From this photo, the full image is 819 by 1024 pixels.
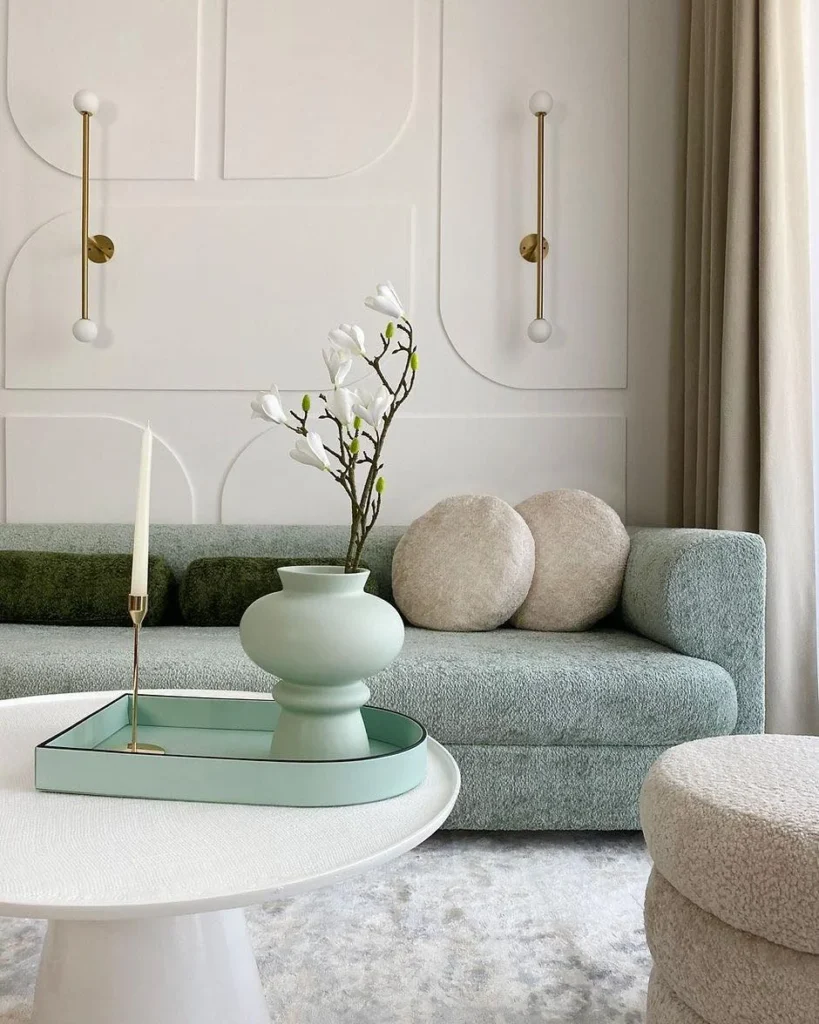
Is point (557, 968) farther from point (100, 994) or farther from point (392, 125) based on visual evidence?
point (392, 125)

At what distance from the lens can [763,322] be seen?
2.27 meters

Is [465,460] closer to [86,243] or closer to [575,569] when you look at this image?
[575,569]

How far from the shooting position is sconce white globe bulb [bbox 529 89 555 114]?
270cm

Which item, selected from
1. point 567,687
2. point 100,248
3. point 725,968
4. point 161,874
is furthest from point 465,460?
point 161,874

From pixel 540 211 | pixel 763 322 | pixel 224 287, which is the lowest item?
pixel 763 322

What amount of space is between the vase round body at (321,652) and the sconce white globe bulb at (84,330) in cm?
198

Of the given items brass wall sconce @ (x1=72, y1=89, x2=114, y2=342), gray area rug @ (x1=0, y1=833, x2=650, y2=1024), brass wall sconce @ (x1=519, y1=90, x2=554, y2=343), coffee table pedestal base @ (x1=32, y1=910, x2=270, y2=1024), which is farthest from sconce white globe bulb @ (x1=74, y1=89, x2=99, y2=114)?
coffee table pedestal base @ (x1=32, y1=910, x2=270, y2=1024)

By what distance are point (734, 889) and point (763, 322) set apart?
168 cm

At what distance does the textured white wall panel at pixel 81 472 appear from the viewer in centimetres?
284

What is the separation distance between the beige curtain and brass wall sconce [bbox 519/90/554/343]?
0.44 m

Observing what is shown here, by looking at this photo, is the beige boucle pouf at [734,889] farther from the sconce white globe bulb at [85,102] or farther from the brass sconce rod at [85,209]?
the sconce white globe bulb at [85,102]

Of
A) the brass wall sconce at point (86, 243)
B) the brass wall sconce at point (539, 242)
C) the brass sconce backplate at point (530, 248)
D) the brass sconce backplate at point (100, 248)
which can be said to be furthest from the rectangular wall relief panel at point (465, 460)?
the brass sconce backplate at point (100, 248)

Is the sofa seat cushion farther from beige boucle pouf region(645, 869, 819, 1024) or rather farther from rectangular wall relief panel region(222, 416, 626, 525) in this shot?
rectangular wall relief panel region(222, 416, 626, 525)

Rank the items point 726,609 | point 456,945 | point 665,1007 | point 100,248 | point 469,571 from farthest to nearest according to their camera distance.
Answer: point 100,248, point 469,571, point 726,609, point 456,945, point 665,1007
